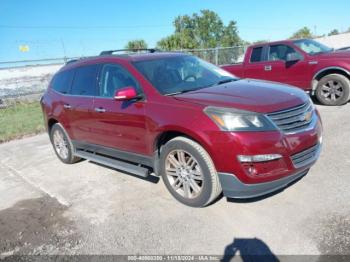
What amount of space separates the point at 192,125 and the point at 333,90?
6.15 m

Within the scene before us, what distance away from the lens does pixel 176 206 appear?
4.00 meters

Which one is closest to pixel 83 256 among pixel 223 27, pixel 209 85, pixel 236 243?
pixel 236 243

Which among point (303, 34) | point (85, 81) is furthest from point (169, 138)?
point (303, 34)

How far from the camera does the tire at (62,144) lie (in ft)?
19.4

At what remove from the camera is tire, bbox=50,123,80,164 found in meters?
5.92

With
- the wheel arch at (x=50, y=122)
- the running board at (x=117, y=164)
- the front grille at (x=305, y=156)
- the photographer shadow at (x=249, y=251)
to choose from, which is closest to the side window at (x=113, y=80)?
the running board at (x=117, y=164)

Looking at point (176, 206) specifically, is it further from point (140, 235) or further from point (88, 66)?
point (88, 66)

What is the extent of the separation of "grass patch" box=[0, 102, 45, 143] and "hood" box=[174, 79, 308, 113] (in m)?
7.07

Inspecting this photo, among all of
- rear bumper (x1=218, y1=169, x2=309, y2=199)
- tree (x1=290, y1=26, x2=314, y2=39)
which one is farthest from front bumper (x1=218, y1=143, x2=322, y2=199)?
tree (x1=290, y1=26, x2=314, y2=39)

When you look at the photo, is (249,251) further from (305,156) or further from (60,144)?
(60,144)

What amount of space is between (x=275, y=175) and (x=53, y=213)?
2.75 m

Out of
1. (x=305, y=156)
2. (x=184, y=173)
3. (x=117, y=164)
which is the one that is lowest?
(x=117, y=164)

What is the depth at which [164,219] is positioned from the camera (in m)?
3.74

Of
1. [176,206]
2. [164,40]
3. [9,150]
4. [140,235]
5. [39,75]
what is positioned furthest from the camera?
[164,40]
